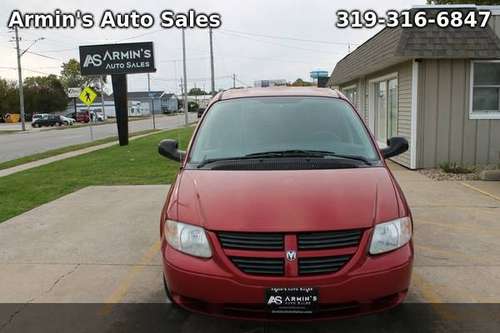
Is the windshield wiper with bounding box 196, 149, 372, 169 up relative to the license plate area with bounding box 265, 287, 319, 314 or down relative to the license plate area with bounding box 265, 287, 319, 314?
up

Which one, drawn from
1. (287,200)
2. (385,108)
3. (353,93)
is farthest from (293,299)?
(353,93)

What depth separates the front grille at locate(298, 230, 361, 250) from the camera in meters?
3.19

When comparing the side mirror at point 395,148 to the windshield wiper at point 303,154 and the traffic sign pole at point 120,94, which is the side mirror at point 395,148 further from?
the traffic sign pole at point 120,94

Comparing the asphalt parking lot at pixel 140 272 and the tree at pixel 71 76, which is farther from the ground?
Result: the tree at pixel 71 76

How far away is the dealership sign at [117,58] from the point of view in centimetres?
2100

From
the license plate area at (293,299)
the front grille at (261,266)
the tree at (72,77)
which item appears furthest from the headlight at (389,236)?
the tree at (72,77)

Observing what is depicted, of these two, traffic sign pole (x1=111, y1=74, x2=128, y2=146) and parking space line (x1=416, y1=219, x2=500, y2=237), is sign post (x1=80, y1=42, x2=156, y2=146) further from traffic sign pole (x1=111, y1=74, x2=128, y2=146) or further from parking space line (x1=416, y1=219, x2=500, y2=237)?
parking space line (x1=416, y1=219, x2=500, y2=237)

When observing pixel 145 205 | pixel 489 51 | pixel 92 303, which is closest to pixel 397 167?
pixel 489 51

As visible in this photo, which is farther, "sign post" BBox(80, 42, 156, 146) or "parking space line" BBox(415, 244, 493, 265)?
"sign post" BBox(80, 42, 156, 146)

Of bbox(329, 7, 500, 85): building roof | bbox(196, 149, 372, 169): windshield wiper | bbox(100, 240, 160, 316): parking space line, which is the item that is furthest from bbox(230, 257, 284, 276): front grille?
bbox(329, 7, 500, 85): building roof

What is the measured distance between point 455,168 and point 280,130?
26.0 feet

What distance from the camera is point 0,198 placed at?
9.62 m

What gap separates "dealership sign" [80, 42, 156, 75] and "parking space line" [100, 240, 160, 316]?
52.9ft

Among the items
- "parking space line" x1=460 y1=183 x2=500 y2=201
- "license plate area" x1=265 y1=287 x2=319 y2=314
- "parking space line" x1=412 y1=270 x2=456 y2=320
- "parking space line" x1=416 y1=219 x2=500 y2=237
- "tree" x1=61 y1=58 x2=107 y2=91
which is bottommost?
"parking space line" x1=412 y1=270 x2=456 y2=320
